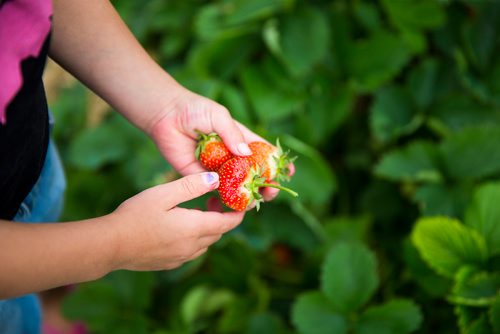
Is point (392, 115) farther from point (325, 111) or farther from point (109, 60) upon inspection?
point (109, 60)

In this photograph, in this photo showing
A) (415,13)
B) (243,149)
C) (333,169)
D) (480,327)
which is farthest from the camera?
(333,169)

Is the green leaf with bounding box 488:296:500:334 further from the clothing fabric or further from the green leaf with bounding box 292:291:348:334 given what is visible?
the clothing fabric

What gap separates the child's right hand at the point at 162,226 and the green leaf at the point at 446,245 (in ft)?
1.57

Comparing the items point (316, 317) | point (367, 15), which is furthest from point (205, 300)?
point (367, 15)

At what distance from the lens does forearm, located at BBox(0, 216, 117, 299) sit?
1.88 feet

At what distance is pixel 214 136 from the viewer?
82 centimetres

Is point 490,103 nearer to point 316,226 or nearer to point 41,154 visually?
point 316,226

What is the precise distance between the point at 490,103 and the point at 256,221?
2.09 feet

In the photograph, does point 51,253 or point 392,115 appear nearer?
point 51,253

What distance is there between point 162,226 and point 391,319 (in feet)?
1.86

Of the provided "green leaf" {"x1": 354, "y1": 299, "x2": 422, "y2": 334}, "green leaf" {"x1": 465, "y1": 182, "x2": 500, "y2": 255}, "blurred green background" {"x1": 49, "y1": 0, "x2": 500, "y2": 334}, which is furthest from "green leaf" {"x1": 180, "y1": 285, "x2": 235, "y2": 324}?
"green leaf" {"x1": 465, "y1": 182, "x2": 500, "y2": 255}

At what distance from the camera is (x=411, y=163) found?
1257 mm

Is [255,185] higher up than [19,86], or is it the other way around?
[19,86]

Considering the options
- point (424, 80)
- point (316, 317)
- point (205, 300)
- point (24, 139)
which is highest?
point (24, 139)
